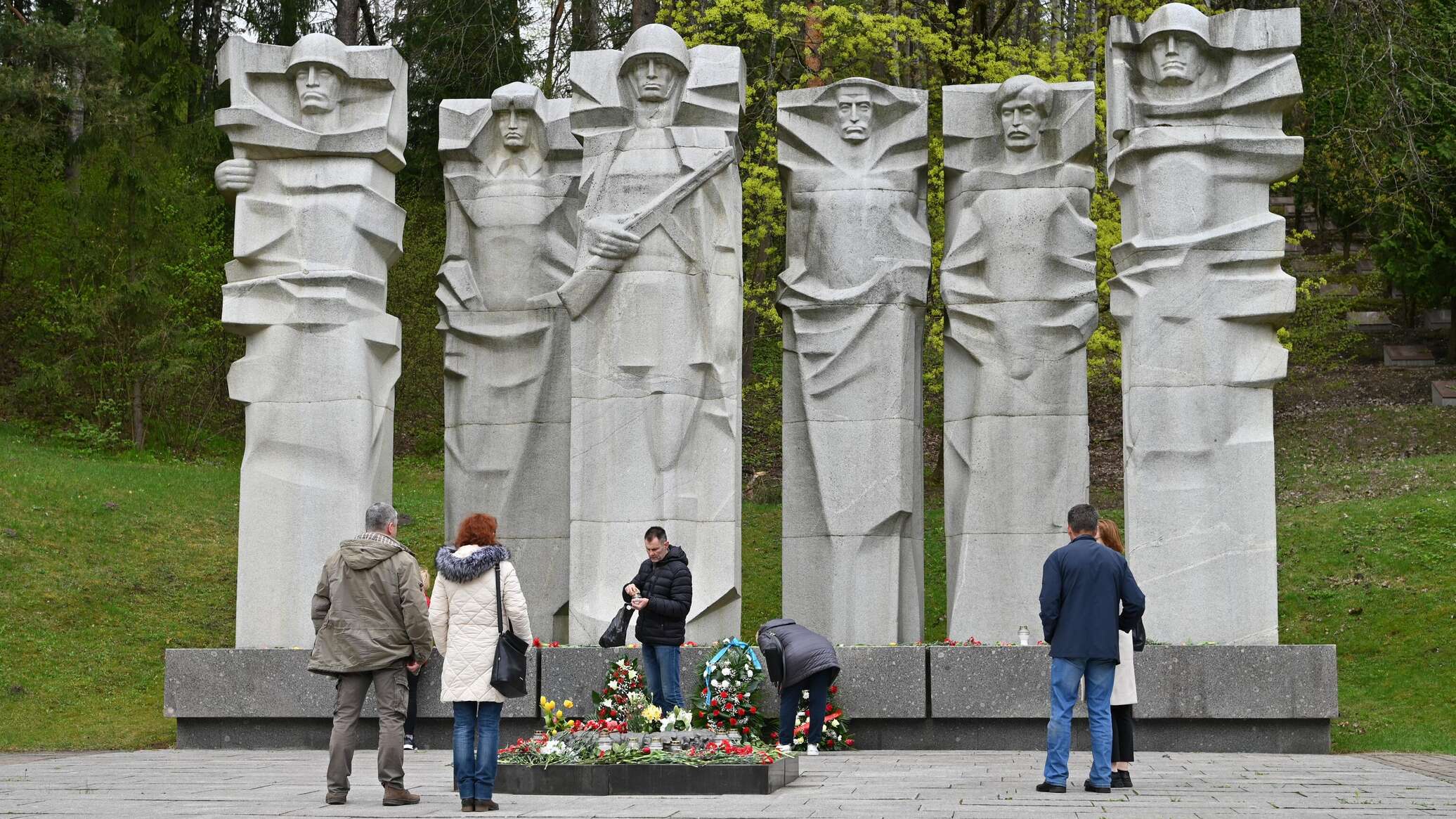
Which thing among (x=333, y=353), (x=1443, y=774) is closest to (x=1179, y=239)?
(x=1443, y=774)

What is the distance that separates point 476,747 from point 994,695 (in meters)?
4.40

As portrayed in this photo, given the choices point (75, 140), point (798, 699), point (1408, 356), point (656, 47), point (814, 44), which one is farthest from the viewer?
point (1408, 356)

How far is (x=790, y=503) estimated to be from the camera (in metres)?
12.8

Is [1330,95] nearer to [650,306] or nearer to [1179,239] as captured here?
[1179,239]

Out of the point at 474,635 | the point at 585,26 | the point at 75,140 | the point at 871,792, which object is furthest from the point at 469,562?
the point at 75,140

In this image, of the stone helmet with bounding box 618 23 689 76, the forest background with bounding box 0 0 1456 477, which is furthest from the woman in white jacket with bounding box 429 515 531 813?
the forest background with bounding box 0 0 1456 477

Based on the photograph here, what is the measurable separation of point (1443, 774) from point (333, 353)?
26.2 feet

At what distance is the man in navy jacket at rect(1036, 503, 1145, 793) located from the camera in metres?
8.08

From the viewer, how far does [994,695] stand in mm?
11078

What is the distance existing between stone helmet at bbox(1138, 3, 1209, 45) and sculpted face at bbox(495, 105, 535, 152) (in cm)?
494

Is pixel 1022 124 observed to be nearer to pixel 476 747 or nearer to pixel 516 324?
pixel 516 324

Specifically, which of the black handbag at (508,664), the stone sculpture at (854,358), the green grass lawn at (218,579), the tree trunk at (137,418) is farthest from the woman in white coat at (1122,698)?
the tree trunk at (137,418)

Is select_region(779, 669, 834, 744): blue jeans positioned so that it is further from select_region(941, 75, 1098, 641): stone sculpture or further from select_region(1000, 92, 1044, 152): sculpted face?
select_region(1000, 92, 1044, 152): sculpted face

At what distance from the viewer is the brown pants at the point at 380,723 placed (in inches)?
309
